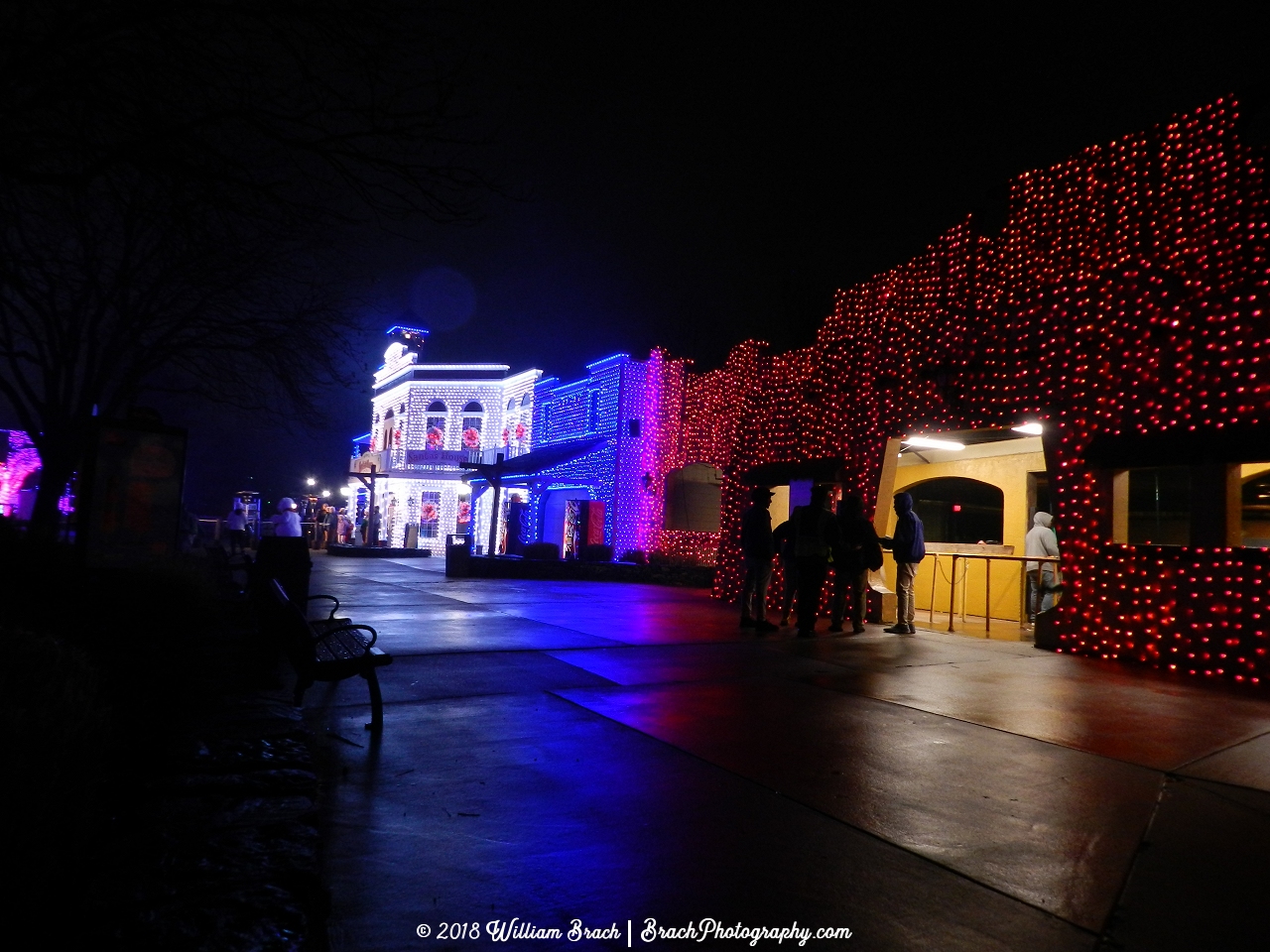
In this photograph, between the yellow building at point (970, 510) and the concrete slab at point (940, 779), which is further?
the yellow building at point (970, 510)

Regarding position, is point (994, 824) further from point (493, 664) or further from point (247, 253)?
point (247, 253)

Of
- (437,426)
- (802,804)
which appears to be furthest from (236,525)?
(802,804)

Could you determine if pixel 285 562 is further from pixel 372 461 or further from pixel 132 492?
pixel 372 461

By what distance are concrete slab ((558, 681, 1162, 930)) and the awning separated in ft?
54.7

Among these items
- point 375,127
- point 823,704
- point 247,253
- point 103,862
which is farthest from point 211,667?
point 247,253

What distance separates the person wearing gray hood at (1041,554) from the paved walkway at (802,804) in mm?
3627

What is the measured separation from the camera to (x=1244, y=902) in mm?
2807

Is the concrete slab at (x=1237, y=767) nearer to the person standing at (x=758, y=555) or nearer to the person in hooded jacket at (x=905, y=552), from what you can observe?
the person in hooded jacket at (x=905, y=552)

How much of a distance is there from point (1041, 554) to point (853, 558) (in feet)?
10.9

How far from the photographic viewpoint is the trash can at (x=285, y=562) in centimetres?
839

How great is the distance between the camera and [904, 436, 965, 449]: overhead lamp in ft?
37.9

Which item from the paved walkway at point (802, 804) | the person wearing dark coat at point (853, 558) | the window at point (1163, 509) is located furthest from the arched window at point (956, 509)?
the paved walkway at point (802, 804)

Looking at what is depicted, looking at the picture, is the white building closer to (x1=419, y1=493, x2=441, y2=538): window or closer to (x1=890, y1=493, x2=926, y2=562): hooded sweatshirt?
(x1=419, y1=493, x2=441, y2=538): window

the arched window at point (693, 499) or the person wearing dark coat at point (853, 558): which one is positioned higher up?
the arched window at point (693, 499)
